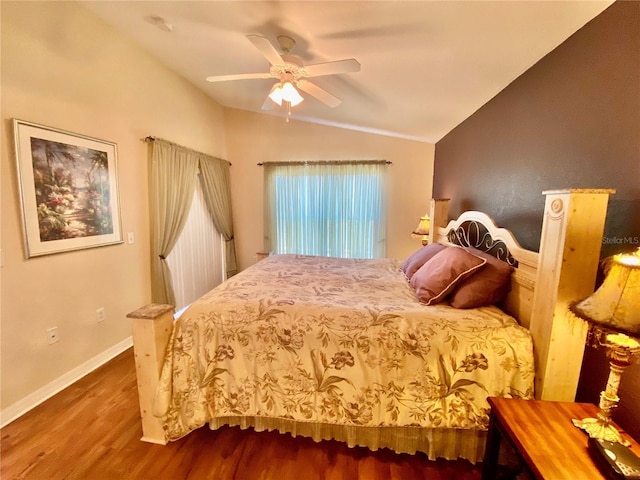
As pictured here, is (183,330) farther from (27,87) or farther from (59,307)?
(27,87)

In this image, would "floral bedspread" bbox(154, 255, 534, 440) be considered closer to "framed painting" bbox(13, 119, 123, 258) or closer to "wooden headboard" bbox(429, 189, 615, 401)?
"wooden headboard" bbox(429, 189, 615, 401)

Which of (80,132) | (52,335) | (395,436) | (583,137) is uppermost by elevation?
(80,132)

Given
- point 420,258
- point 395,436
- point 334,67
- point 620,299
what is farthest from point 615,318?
point 334,67

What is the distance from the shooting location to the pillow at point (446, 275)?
1.66 metres

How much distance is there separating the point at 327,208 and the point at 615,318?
3610 millimetres

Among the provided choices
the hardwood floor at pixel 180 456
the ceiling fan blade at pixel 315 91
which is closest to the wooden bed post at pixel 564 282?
the hardwood floor at pixel 180 456

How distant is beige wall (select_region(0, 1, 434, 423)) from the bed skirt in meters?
1.47

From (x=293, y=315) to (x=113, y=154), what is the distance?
2290 mm

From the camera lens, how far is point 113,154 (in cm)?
246

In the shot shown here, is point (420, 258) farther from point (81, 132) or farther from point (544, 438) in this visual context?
point (81, 132)

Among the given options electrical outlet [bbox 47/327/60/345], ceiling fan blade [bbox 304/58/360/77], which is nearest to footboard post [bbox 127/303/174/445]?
electrical outlet [bbox 47/327/60/345]

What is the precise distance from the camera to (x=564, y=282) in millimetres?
1188

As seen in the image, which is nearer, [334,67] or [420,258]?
[334,67]

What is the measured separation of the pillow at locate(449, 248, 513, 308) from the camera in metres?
1.60
